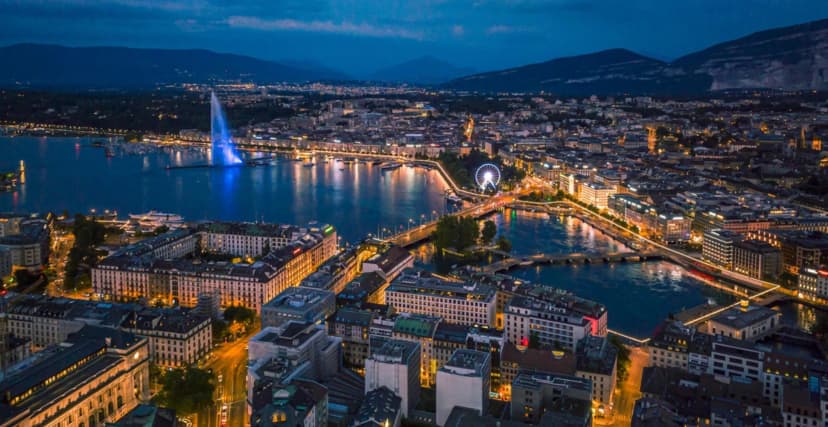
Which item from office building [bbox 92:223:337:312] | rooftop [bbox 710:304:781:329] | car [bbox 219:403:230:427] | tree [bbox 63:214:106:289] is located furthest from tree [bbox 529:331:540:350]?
tree [bbox 63:214:106:289]

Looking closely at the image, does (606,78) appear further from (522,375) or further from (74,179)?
(522,375)

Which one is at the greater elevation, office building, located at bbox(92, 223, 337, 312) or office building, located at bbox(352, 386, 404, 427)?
office building, located at bbox(92, 223, 337, 312)

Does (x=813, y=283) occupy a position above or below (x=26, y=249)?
below

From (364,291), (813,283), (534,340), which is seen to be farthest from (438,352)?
(813,283)

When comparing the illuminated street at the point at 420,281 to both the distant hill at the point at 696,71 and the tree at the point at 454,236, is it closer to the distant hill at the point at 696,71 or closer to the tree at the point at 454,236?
the tree at the point at 454,236

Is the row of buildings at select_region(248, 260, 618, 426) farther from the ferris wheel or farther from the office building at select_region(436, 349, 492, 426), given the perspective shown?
the ferris wheel

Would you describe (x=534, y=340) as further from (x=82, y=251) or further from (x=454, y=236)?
(x=82, y=251)

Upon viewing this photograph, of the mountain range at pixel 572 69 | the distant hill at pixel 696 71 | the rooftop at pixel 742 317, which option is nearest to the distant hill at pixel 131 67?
the mountain range at pixel 572 69
